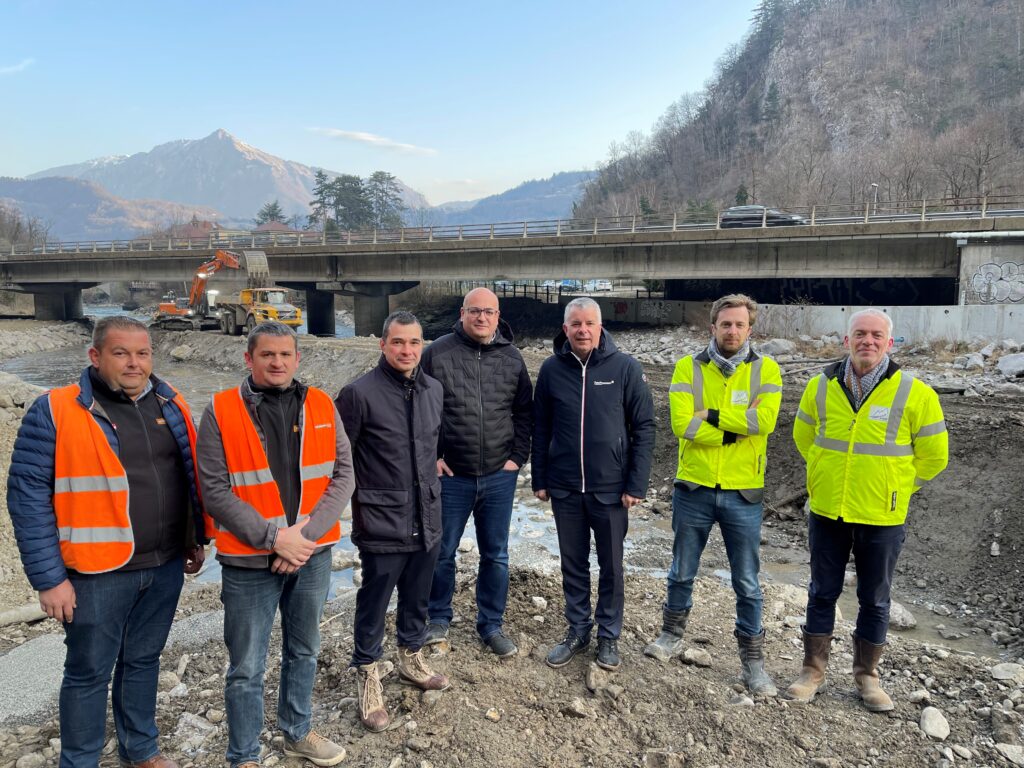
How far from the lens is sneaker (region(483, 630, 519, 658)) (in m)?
4.41

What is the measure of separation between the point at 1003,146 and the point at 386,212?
76.3m

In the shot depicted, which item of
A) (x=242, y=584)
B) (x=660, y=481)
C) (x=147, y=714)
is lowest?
(x=660, y=481)

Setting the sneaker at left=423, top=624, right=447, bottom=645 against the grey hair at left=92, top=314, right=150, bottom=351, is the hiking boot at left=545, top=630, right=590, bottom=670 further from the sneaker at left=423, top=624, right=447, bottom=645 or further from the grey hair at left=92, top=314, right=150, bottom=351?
the grey hair at left=92, top=314, right=150, bottom=351

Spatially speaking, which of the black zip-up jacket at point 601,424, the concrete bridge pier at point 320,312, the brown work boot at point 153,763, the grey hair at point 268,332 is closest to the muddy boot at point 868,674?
the black zip-up jacket at point 601,424

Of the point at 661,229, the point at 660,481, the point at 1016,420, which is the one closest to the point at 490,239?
the point at 661,229

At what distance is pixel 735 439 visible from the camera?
4.19 meters

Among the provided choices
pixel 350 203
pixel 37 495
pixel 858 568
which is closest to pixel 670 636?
pixel 858 568

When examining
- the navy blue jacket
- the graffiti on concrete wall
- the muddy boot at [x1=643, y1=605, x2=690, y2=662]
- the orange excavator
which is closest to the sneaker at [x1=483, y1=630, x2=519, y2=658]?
the muddy boot at [x1=643, y1=605, x2=690, y2=662]

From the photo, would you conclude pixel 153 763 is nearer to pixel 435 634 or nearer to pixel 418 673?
pixel 418 673

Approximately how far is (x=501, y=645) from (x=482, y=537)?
0.73 m

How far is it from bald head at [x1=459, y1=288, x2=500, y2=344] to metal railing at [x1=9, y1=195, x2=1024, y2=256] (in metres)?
22.5

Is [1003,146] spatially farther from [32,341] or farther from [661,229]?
[32,341]

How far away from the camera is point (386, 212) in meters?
102

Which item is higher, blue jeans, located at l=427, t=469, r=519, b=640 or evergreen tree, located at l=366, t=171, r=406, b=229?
evergreen tree, located at l=366, t=171, r=406, b=229
